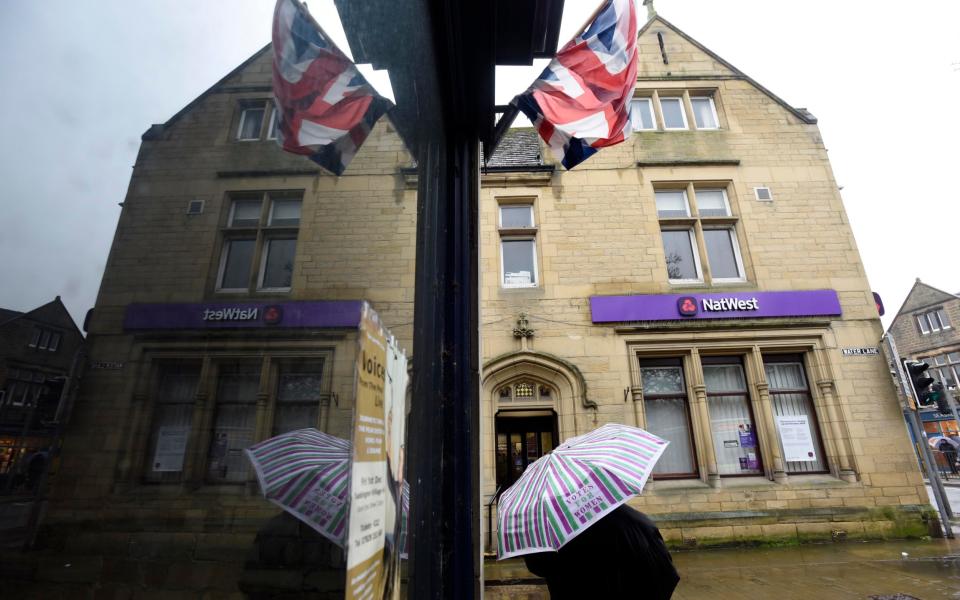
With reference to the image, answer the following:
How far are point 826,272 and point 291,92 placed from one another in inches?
374

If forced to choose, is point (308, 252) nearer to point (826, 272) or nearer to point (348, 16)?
point (348, 16)

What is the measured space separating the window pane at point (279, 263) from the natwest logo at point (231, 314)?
33 mm

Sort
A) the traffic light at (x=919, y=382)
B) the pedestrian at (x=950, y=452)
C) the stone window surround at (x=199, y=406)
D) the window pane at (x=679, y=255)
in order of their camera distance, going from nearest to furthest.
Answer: the stone window surround at (x=199, y=406) → the traffic light at (x=919, y=382) → the window pane at (x=679, y=255) → the pedestrian at (x=950, y=452)

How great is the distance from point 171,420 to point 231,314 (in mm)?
108

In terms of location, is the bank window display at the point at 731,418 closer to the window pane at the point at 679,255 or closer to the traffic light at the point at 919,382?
the window pane at the point at 679,255

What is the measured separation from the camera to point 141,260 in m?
0.36

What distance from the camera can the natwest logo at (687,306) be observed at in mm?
7500

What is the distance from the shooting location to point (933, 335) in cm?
3041

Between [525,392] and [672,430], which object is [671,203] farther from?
[525,392]

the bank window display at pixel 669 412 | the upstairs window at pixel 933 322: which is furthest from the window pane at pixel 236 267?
the upstairs window at pixel 933 322

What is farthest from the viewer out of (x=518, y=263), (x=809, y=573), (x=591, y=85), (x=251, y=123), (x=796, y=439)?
(x=518, y=263)

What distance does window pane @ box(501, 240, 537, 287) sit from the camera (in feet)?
26.2

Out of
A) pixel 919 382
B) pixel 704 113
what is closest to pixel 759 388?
pixel 919 382

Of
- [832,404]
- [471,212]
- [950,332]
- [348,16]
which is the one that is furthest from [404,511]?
[950,332]
